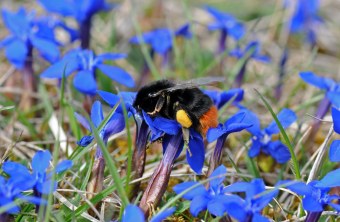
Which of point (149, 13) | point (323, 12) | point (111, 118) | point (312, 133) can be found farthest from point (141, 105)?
point (323, 12)

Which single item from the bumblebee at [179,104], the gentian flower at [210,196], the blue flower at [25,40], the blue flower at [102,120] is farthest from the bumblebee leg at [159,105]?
the blue flower at [25,40]

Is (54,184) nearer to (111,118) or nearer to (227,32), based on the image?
(111,118)

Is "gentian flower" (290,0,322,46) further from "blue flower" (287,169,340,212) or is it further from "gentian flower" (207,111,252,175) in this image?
"blue flower" (287,169,340,212)

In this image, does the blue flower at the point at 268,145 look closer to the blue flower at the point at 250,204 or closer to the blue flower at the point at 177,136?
the blue flower at the point at 177,136

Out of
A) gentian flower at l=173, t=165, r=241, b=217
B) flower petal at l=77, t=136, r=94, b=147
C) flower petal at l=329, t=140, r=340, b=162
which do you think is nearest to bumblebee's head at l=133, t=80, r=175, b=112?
flower petal at l=77, t=136, r=94, b=147

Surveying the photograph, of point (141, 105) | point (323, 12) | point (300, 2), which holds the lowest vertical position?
point (323, 12)

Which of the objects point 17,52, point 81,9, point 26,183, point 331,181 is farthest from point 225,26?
point 26,183

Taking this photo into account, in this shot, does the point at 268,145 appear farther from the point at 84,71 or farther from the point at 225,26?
the point at 225,26
